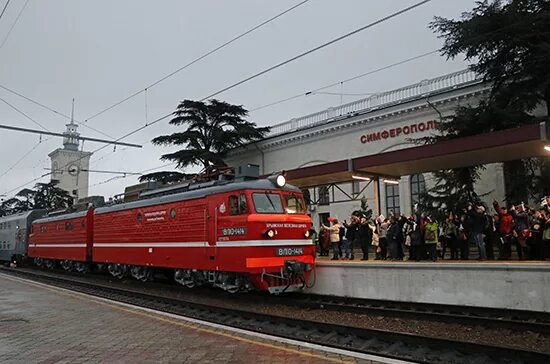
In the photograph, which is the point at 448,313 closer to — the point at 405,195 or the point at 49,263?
the point at 405,195

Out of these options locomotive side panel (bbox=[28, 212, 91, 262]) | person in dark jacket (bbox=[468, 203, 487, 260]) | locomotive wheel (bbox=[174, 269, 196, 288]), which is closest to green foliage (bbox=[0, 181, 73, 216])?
locomotive side panel (bbox=[28, 212, 91, 262])

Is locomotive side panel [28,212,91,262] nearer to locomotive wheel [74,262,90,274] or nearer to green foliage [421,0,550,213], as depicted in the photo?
locomotive wheel [74,262,90,274]

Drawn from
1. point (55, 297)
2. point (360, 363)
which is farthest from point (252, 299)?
point (360, 363)

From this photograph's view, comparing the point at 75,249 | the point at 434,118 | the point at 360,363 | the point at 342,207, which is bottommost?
the point at 360,363

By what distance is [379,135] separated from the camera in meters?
29.8

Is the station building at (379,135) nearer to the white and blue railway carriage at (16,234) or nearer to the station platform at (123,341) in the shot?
the station platform at (123,341)

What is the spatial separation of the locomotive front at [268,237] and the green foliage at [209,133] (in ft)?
76.6

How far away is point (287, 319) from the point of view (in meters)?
9.62

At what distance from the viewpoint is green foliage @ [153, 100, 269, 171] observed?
119 ft

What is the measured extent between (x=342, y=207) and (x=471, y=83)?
11.4m

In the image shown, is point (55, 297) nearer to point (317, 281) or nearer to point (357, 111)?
point (317, 281)

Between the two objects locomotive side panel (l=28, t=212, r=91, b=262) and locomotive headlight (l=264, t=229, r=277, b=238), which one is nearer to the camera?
locomotive headlight (l=264, t=229, r=277, b=238)

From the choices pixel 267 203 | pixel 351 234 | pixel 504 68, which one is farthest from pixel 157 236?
pixel 504 68

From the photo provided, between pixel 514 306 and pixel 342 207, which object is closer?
pixel 514 306
